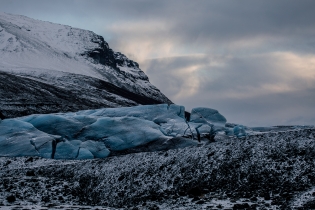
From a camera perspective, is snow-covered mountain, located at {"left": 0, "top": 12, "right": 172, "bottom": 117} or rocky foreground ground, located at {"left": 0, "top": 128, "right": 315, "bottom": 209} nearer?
rocky foreground ground, located at {"left": 0, "top": 128, "right": 315, "bottom": 209}

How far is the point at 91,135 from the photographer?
4644 centimetres

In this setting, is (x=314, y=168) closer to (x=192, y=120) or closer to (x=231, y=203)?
(x=231, y=203)

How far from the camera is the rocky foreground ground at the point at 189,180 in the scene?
22.1 metres

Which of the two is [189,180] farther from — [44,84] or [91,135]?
[44,84]

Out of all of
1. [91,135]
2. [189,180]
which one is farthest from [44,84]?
[189,180]

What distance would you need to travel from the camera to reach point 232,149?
1097 inches

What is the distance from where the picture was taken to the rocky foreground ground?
872 inches

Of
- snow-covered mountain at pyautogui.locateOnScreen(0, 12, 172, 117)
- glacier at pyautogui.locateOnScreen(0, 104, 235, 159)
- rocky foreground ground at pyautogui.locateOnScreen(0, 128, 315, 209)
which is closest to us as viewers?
rocky foreground ground at pyautogui.locateOnScreen(0, 128, 315, 209)

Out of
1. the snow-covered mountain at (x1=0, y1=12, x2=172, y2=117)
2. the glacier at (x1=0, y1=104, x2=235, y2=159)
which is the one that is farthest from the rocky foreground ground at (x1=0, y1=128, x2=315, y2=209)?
the snow-covered mountain at (x1=0, y1=12, x2=172, y2=117)

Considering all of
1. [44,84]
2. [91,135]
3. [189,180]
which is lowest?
[189,180]

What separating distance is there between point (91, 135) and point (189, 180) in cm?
2284

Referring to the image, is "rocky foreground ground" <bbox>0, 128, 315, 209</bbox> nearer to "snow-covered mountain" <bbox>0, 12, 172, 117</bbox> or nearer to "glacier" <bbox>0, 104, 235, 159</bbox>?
"glacier" <bbox>0, 104, 235, 159</bbox>

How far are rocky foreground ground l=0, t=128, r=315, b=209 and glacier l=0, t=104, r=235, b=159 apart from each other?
953 centimetres

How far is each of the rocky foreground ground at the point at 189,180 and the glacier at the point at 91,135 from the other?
9.53 meters
